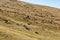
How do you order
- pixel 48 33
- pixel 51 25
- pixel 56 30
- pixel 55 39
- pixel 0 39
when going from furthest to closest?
pixel 51 25 < pixel 56 30 < pixel 48 33 < pixel 55 39 < pixel 0 39

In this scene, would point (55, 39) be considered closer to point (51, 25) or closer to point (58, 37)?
point (58, 37)

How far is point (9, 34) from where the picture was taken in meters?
33.2

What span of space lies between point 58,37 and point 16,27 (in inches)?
347

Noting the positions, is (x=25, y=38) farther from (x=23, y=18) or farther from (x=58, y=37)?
(x=23, y=18)

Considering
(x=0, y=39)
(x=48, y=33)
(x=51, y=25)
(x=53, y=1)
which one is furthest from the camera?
(x=53, y=1)

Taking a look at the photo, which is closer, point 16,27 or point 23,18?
point 16,27

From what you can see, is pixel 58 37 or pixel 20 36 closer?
pixel 20 36

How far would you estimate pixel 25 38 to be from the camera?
3353 cm

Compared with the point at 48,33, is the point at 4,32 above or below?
above

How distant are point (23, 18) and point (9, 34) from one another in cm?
2124

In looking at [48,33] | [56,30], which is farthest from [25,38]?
[56,30]

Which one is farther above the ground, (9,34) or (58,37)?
(9,34)

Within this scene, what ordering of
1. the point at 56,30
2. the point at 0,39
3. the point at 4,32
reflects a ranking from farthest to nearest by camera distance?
the point at 56,30 → the point at 4,32 → the point at 0,39

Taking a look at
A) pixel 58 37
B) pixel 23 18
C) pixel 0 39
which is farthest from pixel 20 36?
pixel 23 18
